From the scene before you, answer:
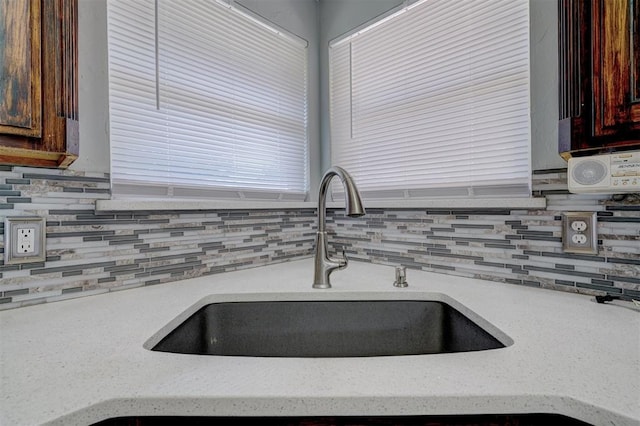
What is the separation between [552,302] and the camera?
865 millimetres

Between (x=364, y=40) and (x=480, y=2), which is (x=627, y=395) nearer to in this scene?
(x=480, y=2)

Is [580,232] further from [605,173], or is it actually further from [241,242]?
[241,242]

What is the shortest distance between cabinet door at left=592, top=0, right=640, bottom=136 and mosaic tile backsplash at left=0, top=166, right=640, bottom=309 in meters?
0.33

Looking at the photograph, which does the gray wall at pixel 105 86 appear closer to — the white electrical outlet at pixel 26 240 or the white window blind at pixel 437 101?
the white window blind at pixel 437 101

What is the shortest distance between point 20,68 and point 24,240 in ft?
1.52

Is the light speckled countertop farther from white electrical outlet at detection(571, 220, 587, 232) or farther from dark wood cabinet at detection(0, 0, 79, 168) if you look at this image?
dark wood cabinet at detection(0, 0, 79, 168)

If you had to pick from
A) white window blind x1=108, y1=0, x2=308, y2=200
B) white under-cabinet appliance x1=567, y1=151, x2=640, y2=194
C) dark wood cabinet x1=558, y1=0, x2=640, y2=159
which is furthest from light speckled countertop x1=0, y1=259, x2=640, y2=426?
white window blind x1=108, y1=0, x2=308, y2=200

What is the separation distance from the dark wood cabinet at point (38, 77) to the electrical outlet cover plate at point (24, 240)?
25 centimetres

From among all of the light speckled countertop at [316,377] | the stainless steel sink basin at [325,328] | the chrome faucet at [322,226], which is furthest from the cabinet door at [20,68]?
the chrome faucet at [322,226]

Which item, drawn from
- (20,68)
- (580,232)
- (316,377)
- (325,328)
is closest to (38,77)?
(20,68)

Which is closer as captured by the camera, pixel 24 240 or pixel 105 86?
pixel 24 240

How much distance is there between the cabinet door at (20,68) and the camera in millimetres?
633

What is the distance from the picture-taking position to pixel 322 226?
3.67 ft

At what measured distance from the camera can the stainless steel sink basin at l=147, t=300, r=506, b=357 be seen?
97cm
